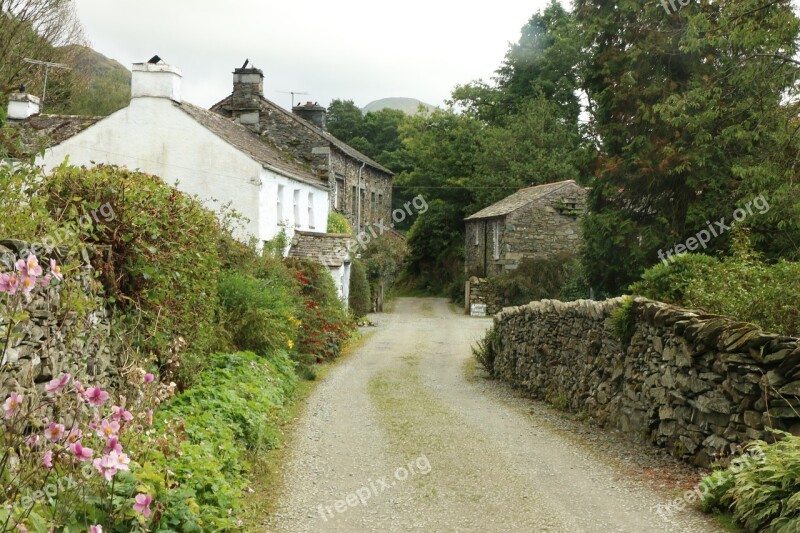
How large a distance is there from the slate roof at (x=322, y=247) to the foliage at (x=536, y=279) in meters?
10.7

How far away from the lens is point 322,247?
1071 inches

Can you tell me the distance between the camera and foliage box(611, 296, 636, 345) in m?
10.2

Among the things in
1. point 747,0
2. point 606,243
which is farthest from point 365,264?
point 747,0

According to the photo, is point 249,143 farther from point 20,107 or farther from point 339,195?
point 339,195

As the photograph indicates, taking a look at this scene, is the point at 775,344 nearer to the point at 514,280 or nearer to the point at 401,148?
the point at 514,280

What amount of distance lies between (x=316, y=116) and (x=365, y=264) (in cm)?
901

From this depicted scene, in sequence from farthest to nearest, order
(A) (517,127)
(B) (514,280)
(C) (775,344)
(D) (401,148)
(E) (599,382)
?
(D) (401,148), (A) (517,127), (B) (514,280), (E) (599,382), (C) (775,344)

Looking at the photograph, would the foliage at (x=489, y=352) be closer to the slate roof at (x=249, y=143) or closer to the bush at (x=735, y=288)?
the bush at (x=735, y=288)

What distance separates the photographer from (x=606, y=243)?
19281 mm

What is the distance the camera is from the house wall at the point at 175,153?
77.0 ft

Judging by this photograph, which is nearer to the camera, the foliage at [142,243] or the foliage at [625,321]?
the foliage at [142,243]

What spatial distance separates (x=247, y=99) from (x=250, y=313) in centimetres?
2098

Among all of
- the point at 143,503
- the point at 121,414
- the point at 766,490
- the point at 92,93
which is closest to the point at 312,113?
the point at 92,93

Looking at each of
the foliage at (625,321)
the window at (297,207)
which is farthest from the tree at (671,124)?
the window at (297,207)
